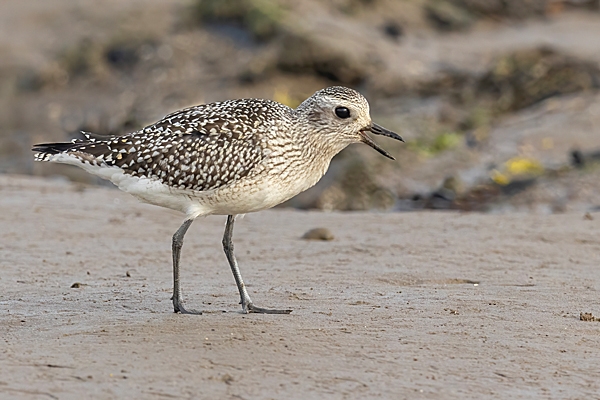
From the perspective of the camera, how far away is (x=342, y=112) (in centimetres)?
811

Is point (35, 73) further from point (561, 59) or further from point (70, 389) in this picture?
point (70, 389)

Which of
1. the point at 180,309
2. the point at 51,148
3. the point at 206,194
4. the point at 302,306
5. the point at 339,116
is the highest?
the point at 339,116

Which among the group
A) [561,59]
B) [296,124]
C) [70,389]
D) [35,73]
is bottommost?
[70,389]

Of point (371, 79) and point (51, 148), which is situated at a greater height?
point (371, 79)

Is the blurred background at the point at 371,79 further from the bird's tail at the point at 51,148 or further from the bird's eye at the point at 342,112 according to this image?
the bird's tail at the point at 51,148

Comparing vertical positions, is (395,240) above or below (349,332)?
above

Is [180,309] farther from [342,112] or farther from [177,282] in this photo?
[342,112]

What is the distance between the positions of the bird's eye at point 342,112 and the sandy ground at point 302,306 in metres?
1.59

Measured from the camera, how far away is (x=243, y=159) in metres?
7.61

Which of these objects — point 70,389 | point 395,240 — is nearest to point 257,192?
point 70,389

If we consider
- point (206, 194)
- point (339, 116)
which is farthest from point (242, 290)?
point (339, 116)

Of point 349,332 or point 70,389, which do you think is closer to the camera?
point 70,389

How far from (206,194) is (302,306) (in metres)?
1.26

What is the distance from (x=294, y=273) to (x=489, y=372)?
330 cm
